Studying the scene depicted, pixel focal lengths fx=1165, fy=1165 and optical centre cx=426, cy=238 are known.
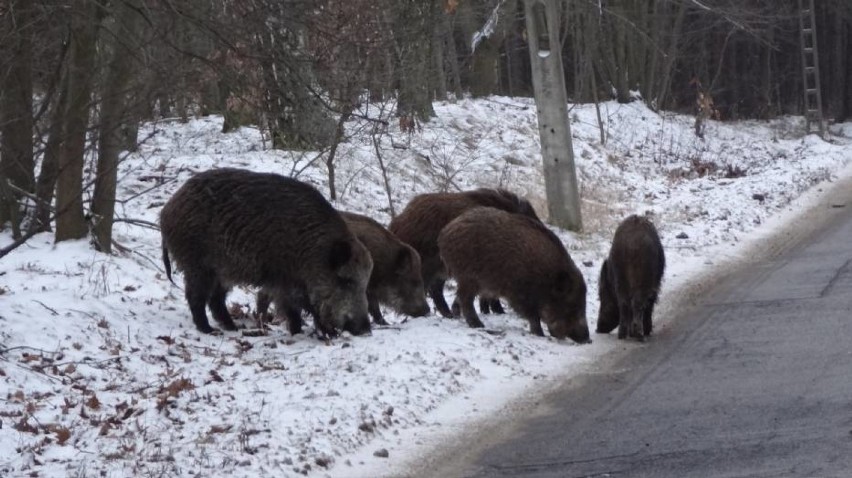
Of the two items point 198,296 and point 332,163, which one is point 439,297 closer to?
point 198,296

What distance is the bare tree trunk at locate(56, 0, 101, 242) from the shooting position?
9.56 metres

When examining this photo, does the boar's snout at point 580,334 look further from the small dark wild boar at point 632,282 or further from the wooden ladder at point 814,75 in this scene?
the wooden ladder at point 814,75

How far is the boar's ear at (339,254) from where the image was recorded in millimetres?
10992

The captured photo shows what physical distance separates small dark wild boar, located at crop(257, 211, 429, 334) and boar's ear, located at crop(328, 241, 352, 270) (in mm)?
626

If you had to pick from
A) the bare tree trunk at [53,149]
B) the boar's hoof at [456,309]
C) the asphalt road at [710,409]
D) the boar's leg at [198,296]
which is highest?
the bare tree trunk at [53,149]

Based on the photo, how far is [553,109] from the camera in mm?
18141

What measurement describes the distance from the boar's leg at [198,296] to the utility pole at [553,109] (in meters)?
8.49

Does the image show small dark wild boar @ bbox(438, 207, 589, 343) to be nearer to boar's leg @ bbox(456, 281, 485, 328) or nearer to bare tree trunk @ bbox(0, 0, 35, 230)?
boar's leg @ bbox(456, 281, 485, 328)

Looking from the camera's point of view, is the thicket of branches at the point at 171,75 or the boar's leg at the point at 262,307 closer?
the thicket of branches at the point at 171,75

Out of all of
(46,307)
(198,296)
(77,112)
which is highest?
(77,112)

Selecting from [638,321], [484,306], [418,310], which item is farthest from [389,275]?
[638,321]

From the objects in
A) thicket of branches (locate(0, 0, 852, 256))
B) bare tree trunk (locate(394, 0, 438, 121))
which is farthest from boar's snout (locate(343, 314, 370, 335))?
bare tree trunk (locate(394, 0, 438, 121))

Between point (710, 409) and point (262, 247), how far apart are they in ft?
15.2

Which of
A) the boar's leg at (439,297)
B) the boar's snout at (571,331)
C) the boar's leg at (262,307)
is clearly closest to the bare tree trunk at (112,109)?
the boar's leg at (262,307)
